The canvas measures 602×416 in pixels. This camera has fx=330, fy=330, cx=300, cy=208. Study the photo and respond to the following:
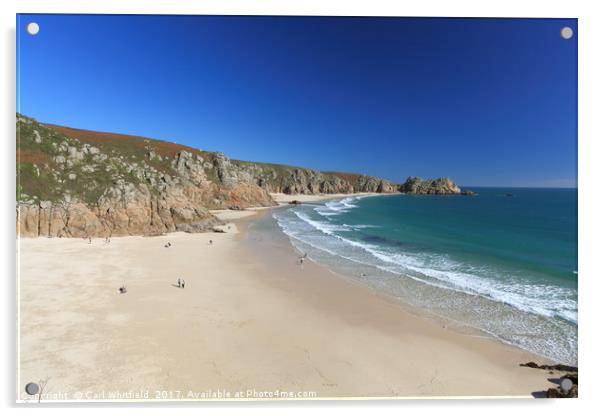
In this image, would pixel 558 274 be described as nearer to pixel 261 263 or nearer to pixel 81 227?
pixel 261 263

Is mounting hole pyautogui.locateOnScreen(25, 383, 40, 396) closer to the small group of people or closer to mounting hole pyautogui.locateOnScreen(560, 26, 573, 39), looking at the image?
mounting hole pyautogui.locateOnScreen(560, 26, 573, 39)

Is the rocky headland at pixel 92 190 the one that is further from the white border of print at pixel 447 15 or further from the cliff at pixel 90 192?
the white border of print at pixel 447 15

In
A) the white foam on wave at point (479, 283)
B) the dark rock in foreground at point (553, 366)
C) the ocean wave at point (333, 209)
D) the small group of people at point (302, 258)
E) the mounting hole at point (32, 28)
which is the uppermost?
the mounting hole at point (32, 28)

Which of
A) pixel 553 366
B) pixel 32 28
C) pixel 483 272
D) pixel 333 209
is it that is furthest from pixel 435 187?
pixel 32 28

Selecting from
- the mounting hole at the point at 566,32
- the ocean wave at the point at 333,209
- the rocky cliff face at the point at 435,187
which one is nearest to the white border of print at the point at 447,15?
the mounting hole at the point at 566,32
